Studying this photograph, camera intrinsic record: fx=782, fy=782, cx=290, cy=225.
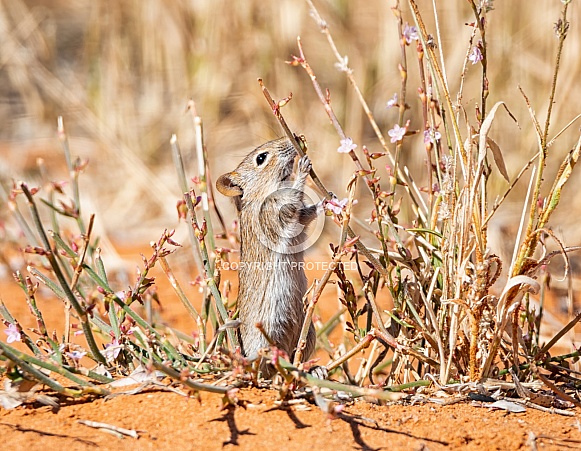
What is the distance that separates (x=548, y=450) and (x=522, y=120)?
480 centimetres

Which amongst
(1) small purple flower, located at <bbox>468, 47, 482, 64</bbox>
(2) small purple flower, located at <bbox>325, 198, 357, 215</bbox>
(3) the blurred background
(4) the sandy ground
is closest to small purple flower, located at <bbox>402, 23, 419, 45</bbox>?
(1) small purple flower, located at <bbox>468, 47, 482, 64</bbox>

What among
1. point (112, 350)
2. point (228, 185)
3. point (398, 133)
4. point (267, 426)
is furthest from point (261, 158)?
point (267, 426)

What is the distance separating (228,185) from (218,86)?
4.02 meters

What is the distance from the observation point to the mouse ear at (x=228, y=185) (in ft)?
11.8

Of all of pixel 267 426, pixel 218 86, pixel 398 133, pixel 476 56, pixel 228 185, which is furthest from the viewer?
pixel 218 86

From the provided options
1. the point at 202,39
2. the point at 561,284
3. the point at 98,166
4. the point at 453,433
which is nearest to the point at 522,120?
the point at 561,284

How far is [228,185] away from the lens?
373cm

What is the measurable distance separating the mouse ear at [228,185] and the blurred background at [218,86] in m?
2.45

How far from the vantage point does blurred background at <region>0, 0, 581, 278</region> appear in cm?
667

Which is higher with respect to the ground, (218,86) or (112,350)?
(218,86)

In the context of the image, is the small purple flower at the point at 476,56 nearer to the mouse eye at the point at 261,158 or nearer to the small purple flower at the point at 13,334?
the mouse eye at the point at 261,158

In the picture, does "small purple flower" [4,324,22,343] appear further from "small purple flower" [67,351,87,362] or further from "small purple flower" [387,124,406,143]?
"small purple flower" [387,124,406,143]

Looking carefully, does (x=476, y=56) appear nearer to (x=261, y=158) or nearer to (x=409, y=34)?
(x=409, y=34)

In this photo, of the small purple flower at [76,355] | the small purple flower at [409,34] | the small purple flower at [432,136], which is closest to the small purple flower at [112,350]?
the small purple flower at [76,355]
